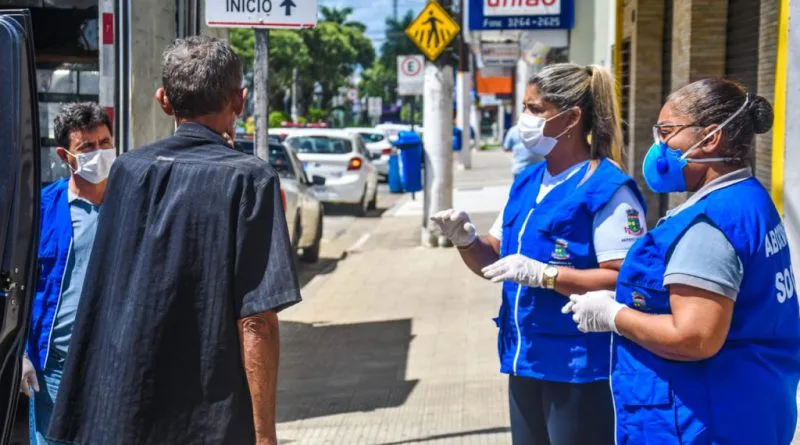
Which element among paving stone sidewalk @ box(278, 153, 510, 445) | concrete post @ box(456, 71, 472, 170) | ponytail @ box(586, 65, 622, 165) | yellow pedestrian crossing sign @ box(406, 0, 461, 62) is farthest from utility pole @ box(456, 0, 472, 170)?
ponytail @ box(586, 65, 622, 165)

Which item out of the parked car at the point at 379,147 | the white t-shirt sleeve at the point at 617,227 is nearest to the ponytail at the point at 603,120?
the white t-shirt sleeve at the point at 617,227

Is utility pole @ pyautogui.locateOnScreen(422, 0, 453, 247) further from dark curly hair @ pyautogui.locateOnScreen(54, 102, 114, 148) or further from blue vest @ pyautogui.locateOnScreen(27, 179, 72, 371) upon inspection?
blue vest @ pyautogui.locateOnScreen(27, 179, 72, 371)

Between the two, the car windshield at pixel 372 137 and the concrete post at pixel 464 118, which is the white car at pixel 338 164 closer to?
the car windshield at pixel 372 137

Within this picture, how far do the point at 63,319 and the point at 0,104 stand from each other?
3.66ft

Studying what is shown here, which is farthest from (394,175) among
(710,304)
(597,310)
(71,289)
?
(710,304)

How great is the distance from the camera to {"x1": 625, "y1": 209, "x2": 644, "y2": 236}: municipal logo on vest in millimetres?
3791

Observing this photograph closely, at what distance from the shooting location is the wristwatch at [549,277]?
3785 millimetres

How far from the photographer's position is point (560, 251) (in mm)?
3855

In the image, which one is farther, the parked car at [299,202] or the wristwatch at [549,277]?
the parked car at [299,202]

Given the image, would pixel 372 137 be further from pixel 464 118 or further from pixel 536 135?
pixel 536 135

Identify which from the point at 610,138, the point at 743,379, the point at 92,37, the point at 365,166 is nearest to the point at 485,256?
the point at 610,138

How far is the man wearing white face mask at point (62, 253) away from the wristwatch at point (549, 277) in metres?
1.64

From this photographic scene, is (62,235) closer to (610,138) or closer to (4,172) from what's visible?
(4,172)

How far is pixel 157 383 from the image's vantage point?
3002 millimetres
